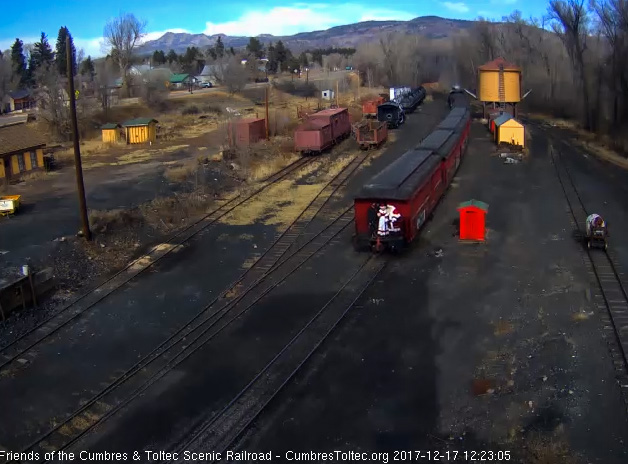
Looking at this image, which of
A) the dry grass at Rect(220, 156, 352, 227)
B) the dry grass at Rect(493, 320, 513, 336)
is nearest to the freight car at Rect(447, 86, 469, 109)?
the dry grass at Rect(220, 156, 352, 227)

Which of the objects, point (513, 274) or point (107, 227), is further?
point (107, 227)

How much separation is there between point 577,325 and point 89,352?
429 inches

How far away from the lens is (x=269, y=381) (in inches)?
443

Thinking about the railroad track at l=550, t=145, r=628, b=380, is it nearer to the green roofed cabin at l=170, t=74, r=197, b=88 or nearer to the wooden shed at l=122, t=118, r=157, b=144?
the wooden shed at l=122, t=118, r=157, b=144

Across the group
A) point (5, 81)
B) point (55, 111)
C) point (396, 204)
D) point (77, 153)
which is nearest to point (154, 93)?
point (55, 111)

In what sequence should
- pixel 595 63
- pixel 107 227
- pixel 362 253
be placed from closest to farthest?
1. pixel 362 253
2. pixel 107 227
3. pixel 595 63

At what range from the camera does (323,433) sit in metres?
9.62

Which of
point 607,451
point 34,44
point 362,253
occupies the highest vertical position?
point 34,44

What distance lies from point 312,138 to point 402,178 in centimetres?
1751

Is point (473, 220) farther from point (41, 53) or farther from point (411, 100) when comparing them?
point (41, 53)

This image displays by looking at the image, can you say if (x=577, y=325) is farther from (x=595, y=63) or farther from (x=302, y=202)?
(x=595, y=63)

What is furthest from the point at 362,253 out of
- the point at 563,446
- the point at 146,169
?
the point at 146,169

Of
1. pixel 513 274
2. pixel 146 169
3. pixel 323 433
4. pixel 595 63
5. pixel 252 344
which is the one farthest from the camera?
pixel 595 63

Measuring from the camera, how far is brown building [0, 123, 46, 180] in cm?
3058
